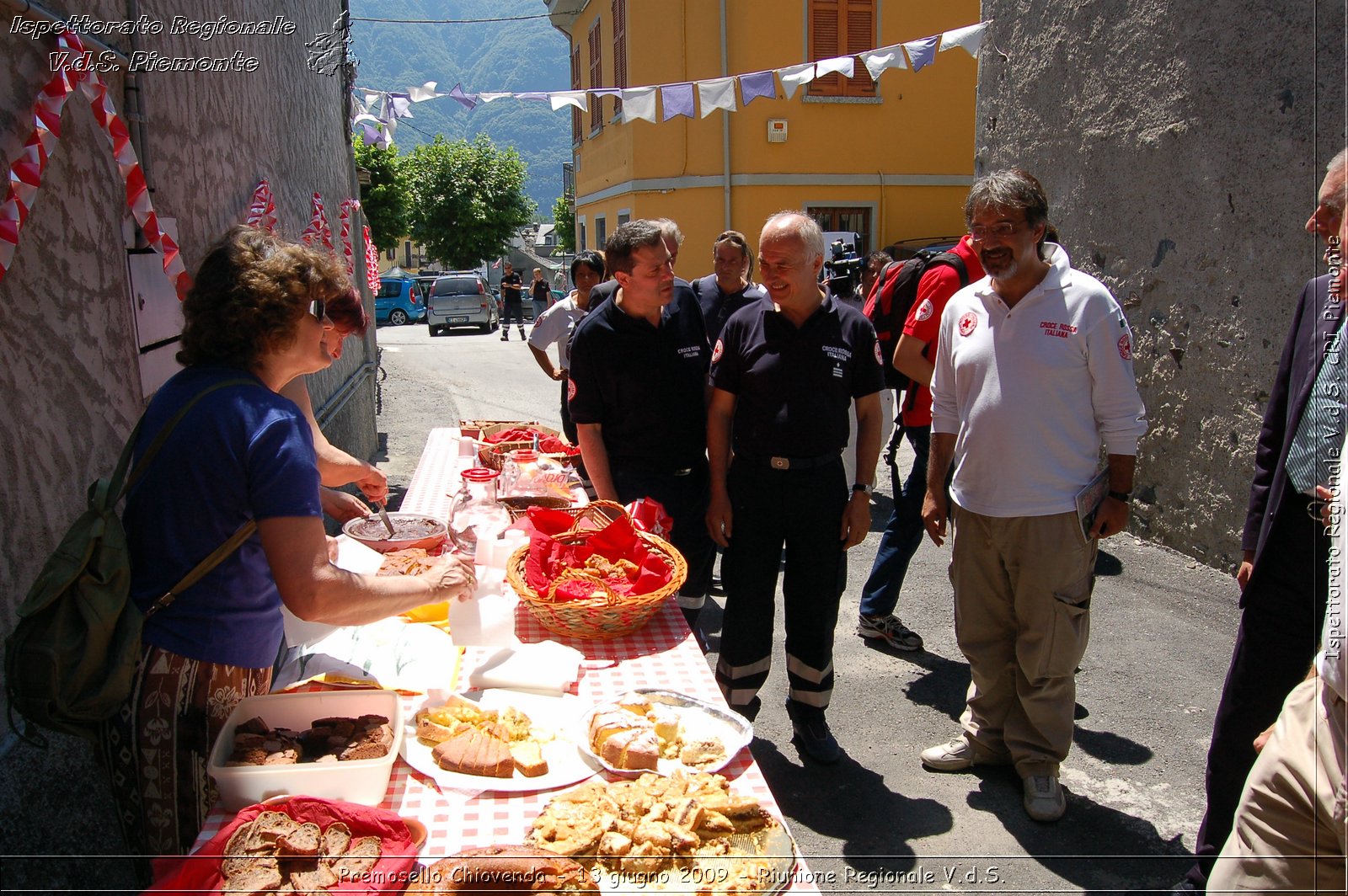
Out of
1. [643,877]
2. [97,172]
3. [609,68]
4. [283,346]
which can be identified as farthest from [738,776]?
[609,68]

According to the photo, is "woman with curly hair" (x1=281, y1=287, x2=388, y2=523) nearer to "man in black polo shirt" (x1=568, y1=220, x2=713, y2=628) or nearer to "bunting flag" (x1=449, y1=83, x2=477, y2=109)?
"man in black polo shirt" (x1=568, y1=220, x2=713, y2=628)

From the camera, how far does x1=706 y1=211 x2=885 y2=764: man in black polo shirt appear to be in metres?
3.45

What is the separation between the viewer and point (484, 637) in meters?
2.42

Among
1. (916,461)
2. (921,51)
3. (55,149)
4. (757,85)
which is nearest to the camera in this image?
(55,149)

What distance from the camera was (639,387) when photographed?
3689 mm

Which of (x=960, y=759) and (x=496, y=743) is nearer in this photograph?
(x=496, y=743)

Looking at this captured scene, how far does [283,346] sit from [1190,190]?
576 centimetres

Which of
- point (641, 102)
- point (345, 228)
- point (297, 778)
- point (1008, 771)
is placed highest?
point (641, 102)

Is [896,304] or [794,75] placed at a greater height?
[794,75]

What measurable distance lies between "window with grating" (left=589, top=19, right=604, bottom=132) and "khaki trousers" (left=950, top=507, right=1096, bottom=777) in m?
17.2

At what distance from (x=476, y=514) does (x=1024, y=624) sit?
2.10 meters

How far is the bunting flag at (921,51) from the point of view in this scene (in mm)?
8797

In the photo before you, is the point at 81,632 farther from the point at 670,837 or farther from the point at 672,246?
the point at 672,246

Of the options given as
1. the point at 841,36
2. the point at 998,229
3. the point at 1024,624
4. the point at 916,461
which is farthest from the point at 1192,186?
the point at 841,36
